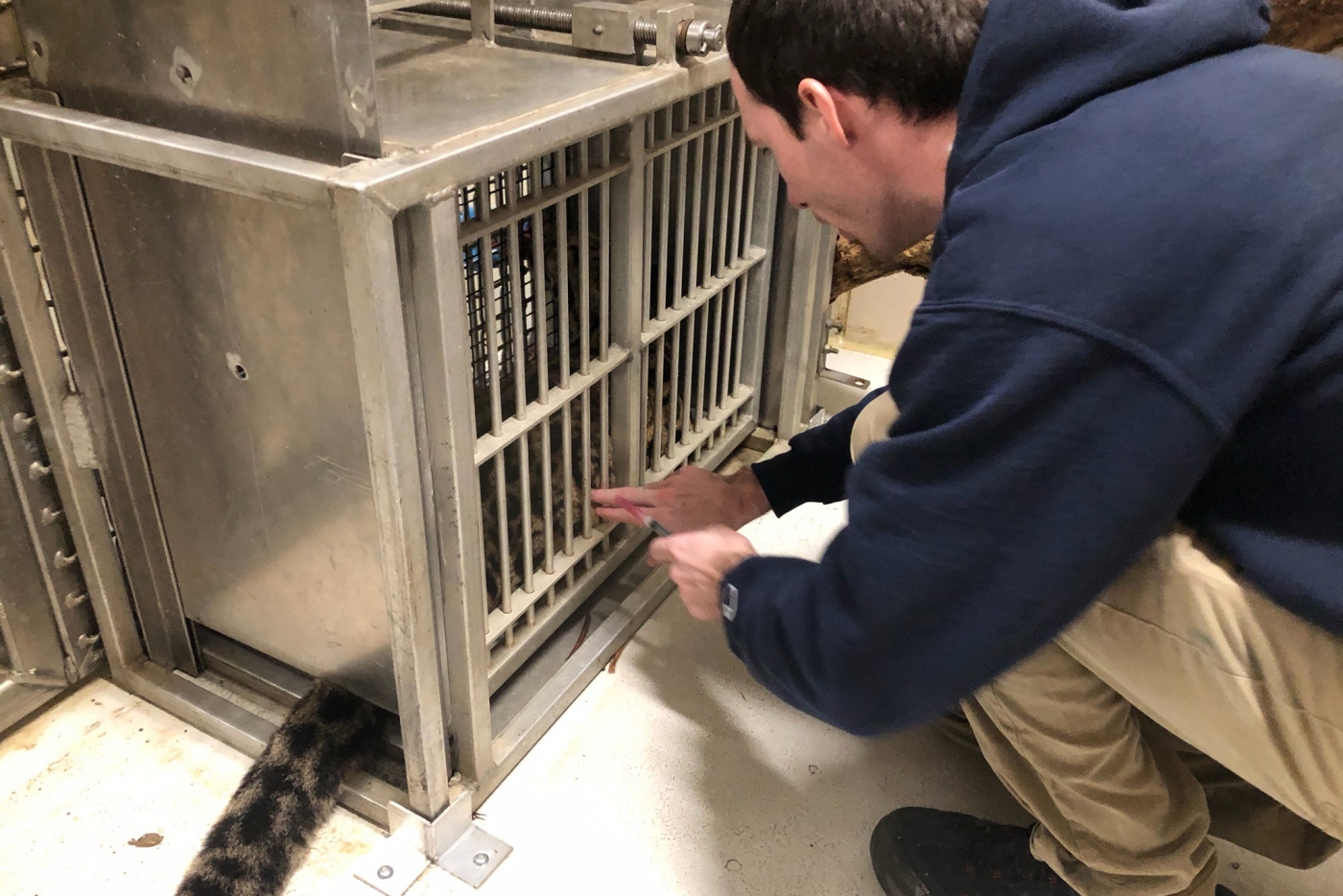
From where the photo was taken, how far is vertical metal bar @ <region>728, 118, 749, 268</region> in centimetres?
145

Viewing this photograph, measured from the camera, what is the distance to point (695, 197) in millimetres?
1360

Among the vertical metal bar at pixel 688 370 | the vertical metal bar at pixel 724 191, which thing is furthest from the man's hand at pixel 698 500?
the vertical metal bar at pixel 724 191

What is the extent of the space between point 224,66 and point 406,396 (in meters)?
0.30

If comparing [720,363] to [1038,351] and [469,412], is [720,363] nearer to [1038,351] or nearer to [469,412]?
[469,412]

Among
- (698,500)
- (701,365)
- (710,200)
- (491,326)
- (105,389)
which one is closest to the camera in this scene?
(491,326)

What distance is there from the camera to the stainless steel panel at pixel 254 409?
0.89 metres

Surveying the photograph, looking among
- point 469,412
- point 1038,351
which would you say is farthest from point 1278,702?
point 469,412

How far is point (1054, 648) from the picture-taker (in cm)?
87

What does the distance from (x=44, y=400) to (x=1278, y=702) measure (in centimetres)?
119

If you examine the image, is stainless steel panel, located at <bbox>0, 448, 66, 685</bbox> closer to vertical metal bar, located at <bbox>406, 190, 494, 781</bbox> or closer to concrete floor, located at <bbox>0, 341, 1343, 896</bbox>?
concrete floor, located at <bbox>0, 341, 1343, 896</bbox>

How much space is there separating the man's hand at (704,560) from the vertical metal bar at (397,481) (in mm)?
241

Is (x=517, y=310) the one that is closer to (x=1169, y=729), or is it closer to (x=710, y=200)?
(x=710, y=200)

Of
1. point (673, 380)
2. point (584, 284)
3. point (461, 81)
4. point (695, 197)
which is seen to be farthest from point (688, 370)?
point (461, 81)

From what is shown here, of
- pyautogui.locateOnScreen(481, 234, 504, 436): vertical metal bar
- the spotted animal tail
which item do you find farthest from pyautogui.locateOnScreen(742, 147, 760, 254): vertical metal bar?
the spotted animal tail
